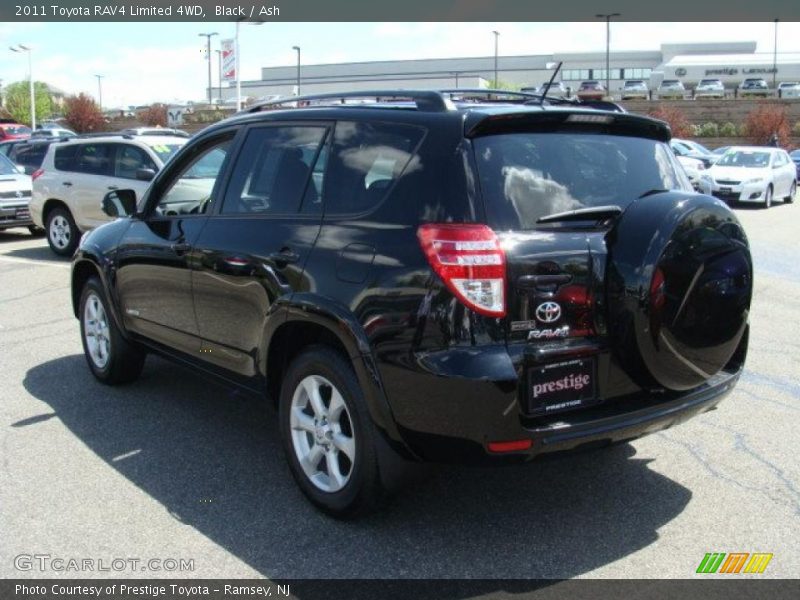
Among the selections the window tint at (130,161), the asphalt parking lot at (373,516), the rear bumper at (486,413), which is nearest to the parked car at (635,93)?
the window tint at (130,161)

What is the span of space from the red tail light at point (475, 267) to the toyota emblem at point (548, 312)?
17cm

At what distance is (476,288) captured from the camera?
3.15m

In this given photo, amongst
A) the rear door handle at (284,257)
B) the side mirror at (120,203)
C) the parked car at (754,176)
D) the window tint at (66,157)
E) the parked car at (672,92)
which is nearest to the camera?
the rear door handle at (284,257)

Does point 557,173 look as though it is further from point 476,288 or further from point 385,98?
point 385,98

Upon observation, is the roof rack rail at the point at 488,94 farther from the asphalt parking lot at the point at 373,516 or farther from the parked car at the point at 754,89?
the parked car at the point at 754,89

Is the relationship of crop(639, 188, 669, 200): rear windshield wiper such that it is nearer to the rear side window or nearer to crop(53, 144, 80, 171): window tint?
the rear side window

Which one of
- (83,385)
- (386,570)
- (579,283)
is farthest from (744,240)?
(83,385)

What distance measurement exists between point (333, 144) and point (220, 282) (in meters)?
1.02

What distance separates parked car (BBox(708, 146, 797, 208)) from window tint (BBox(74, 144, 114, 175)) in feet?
47.6

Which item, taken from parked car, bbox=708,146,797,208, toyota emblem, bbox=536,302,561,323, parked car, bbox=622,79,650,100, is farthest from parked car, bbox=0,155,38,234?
parked car, bbox=622,79,650,100

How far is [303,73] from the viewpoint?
4200 inches

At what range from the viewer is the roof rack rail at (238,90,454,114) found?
11.9 ft

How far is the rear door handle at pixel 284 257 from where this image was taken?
385 centimetres

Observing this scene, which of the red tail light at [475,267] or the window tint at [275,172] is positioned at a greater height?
the window tint at [275,172]
